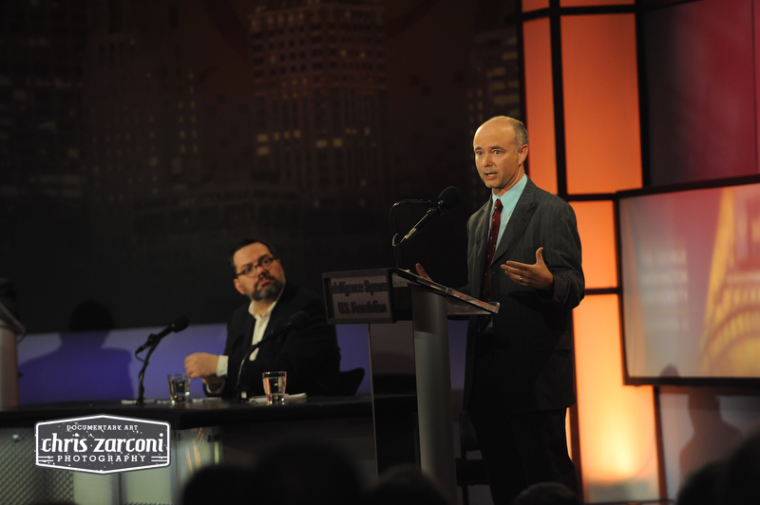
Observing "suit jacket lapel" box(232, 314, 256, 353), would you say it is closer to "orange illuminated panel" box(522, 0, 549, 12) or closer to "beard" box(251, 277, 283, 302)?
"beard" box(251, 277, 283, 302)

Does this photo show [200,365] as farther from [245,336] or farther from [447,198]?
[447,198]

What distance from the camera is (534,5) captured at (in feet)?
11.8

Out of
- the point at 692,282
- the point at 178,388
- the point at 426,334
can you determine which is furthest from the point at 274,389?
the point at 692,282

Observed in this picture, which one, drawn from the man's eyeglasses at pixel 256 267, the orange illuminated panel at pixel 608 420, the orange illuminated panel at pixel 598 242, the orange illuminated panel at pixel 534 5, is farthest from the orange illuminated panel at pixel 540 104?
the man's eyeglasses at pixel 256 267

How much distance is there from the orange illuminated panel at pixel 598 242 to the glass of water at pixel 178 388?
6.19 feet

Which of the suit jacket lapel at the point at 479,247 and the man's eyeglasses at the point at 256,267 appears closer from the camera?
the suit jacket lapel at the point at 479,247

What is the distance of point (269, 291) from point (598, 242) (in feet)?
5.20

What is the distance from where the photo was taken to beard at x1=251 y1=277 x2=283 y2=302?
3510mm

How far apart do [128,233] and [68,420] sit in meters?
1.80

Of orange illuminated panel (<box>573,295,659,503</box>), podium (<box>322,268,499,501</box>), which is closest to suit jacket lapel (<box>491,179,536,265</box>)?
podium (<box>322,268,499,501</box>)

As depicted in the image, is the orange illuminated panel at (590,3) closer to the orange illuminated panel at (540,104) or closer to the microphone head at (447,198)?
the orange illuminated panel at (540,104)

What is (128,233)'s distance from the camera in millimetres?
4145

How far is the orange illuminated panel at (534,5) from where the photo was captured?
11.7ft

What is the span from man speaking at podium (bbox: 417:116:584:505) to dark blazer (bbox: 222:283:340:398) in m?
1.15
